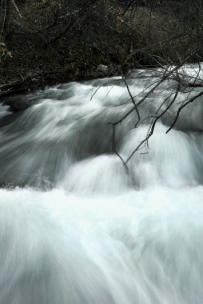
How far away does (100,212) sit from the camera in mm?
2881

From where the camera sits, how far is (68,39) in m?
7.54

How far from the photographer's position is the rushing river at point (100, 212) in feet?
6.76

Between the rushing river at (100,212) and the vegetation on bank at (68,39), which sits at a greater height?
the vegetation on bank at (68,39)

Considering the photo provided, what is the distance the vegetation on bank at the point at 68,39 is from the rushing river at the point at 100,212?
5.98 feet

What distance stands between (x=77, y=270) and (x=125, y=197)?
1.17 meters

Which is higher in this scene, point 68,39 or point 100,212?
point 68,39

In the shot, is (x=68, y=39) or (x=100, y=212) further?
(x=68, y=39)

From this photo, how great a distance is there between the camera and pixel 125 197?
3186mm

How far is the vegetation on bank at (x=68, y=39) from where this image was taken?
20.1 feet

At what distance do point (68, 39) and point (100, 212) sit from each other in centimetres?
589

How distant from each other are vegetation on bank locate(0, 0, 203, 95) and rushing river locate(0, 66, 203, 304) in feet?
5.98

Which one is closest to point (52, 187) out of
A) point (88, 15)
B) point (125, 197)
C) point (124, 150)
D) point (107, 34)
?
point (125, 197)

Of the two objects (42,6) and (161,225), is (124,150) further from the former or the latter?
(42,6)

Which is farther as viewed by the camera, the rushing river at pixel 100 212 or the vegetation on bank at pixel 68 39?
the vegetation on bank at pixel 68 39
